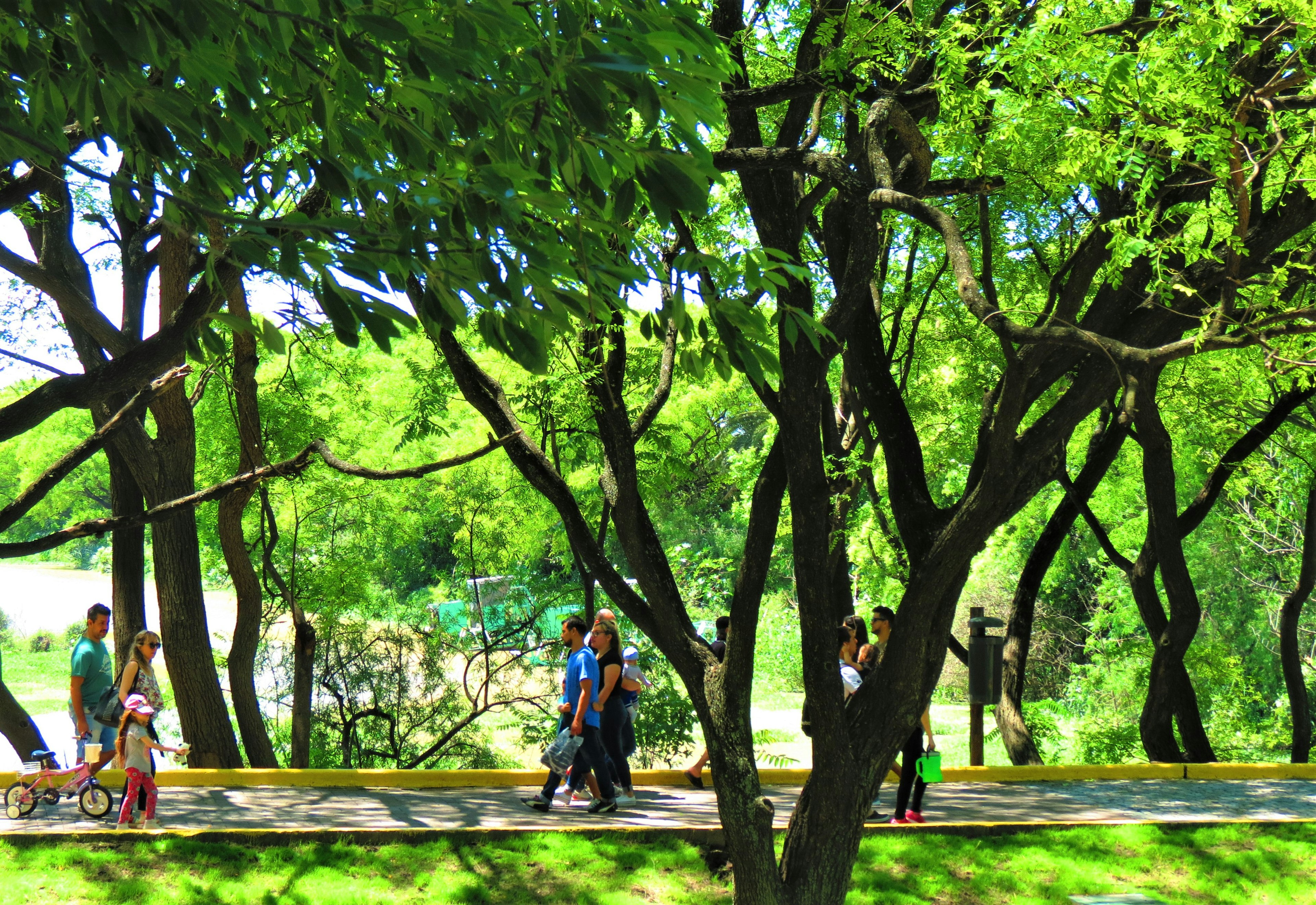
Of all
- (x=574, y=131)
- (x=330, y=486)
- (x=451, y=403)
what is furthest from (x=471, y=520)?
(x=574, y=131)

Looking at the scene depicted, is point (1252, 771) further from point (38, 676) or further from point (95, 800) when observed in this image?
point (38, 676)

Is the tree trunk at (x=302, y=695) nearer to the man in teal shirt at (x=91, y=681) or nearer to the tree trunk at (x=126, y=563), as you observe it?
the tree trunk at (x=126, y=563)

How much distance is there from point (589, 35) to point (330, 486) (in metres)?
14.7

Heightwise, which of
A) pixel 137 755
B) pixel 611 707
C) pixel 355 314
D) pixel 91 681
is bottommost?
pixel 137 755

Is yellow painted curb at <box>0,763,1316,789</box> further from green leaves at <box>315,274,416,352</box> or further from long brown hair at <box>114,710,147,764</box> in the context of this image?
green leaves at <box>315,274,416,352</box>

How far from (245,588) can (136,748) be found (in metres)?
4.76

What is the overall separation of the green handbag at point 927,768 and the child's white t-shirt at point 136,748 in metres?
6.25

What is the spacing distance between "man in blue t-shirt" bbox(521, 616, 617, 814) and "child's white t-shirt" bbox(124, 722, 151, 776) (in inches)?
130

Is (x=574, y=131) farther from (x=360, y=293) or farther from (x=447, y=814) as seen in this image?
(x=447, y=814)

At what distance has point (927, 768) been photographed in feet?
32.6

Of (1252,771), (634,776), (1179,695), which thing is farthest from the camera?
(1179,695)

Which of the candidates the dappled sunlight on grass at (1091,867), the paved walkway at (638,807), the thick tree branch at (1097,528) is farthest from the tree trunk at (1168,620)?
the dappled sunlight on grass at (1091,867)

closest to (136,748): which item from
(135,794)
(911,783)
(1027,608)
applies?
(135,794)

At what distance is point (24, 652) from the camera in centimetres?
4016
